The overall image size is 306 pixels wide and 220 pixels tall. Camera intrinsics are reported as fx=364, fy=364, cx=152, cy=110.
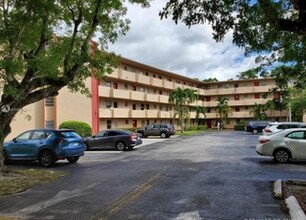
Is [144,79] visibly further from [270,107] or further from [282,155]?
[282,155]

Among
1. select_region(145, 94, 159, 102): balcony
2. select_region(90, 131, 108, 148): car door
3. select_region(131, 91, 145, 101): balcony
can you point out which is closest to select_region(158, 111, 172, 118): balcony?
select_region(145, 94, 159, 102): balcony

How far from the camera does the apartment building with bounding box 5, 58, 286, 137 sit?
33.7 m

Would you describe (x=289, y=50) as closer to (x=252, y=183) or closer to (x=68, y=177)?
(x=252, y=183)

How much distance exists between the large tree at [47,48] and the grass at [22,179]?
4.14 feet

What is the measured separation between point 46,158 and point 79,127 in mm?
17672

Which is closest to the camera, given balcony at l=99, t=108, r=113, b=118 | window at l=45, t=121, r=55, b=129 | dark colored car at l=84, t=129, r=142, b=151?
dark colored car at l=84, t=129, r=142, b=151

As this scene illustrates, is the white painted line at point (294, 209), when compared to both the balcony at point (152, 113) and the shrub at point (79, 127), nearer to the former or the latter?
the shrub at point (79, 127)

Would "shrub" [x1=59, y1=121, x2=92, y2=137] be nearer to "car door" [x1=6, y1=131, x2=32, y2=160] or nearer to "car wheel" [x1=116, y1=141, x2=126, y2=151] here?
"car wheel" [x1=116, y1=141, x2=126, y2=151]

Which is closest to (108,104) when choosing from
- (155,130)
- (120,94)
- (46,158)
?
(120,94)

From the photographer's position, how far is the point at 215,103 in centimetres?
7469

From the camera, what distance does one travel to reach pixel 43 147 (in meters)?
15.8

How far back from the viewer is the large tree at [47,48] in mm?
11758

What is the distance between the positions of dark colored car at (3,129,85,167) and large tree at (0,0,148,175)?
2612 millimetres

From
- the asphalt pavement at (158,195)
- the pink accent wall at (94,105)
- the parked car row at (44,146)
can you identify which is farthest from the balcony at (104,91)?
the asphalt pavement at (158,195)
